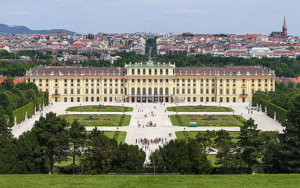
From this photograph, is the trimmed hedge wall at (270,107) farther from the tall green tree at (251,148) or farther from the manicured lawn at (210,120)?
the tall green tree at (251,148)

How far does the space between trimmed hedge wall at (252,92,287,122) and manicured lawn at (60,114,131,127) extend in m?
22.0

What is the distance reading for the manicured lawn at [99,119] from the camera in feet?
245

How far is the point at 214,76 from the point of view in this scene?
108812 mm

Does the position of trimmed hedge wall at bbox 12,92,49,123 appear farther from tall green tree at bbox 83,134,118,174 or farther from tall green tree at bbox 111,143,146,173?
tall green tree at bbox 111,143,146,173

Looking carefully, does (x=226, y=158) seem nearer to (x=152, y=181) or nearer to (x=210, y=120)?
(x=152, y=181)

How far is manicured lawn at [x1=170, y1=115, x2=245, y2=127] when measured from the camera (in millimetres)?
73938

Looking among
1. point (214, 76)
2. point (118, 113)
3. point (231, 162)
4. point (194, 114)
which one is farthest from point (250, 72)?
point (231, 162)

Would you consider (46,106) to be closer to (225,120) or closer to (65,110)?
(65,110)

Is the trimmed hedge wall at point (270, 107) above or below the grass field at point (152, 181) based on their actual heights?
below

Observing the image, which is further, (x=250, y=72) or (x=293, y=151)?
(x=250, y=72)

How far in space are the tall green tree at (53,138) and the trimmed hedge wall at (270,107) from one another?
117ft

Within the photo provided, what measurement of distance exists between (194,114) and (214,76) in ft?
80.6

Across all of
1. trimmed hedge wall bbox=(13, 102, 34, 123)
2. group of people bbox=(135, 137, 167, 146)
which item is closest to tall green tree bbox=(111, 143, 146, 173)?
group of people bbox=(135, 137, 167, 146)

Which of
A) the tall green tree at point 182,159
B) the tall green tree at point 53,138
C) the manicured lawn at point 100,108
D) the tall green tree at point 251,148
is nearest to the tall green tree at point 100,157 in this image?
the tall green tree at point 53,138
